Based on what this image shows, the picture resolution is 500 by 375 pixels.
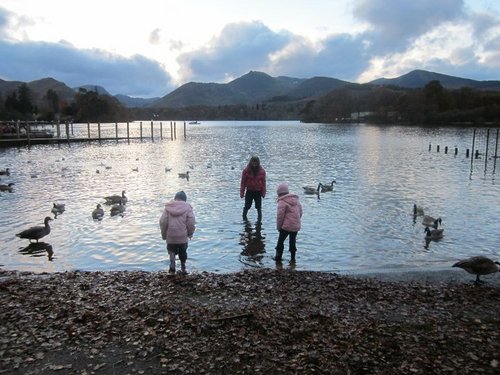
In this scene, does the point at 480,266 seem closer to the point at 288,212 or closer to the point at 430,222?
the point at 288,212

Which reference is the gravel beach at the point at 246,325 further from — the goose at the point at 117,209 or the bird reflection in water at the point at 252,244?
the goose at the point at 117,209

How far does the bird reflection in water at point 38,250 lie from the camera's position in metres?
14.4

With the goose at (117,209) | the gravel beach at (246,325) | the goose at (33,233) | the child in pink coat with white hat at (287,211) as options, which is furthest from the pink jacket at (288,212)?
the goose at (117,209)

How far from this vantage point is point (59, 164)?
141 ft

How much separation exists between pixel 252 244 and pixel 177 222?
15.5ft

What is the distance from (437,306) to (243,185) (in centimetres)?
937

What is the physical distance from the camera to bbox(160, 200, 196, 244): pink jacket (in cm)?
1124

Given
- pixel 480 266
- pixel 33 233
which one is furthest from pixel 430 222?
pixel 33 233

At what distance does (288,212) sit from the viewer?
41.7 ft

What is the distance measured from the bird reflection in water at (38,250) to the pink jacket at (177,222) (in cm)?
516

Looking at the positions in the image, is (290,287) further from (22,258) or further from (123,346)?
(22,258)

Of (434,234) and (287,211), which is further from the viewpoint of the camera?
(434,234)

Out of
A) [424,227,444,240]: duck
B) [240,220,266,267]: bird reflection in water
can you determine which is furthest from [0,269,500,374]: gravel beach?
[424,227,444,240]: duck

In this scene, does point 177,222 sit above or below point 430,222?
above
